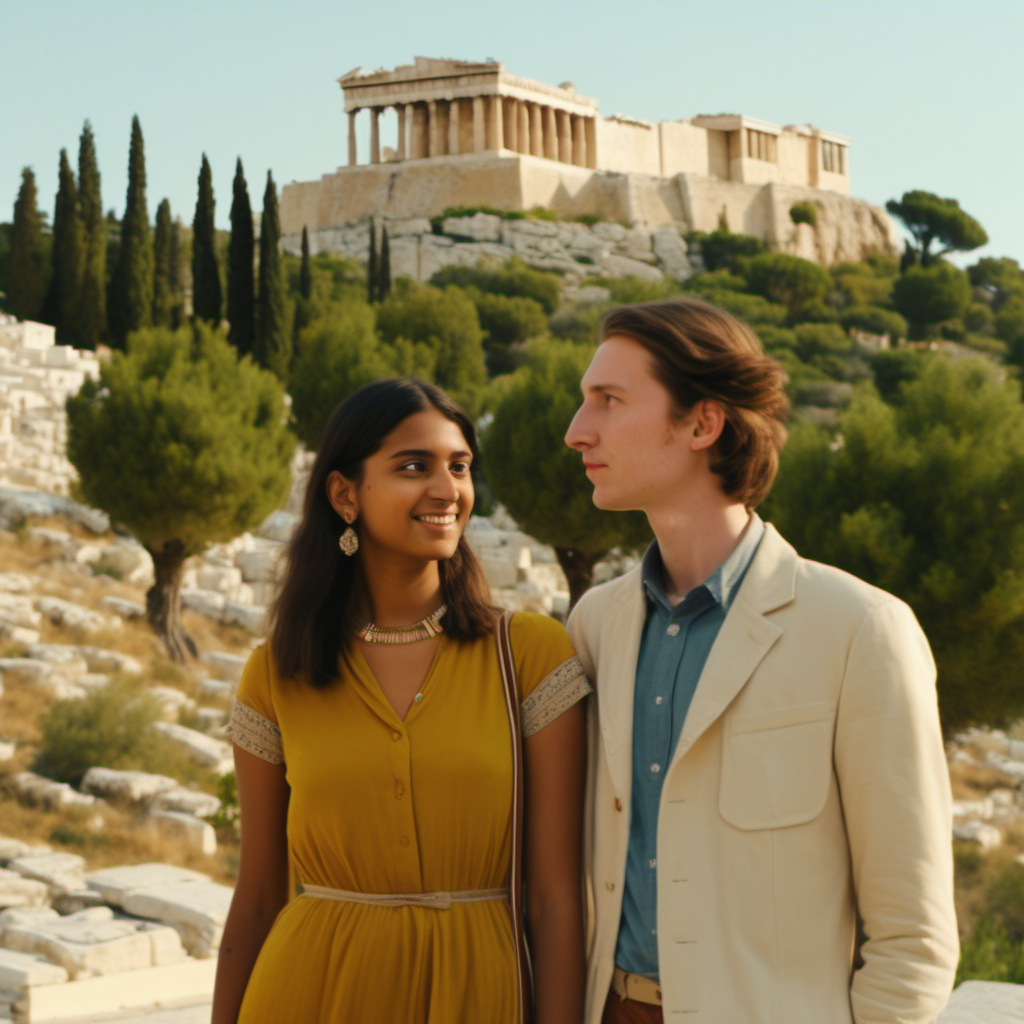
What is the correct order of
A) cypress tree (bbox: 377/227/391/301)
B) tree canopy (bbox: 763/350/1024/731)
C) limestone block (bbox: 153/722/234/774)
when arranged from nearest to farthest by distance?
limestone block (bbox: 153/722/234/774)
tree canopy (bbox: 763/350/1024/731)
cypress tree (bbox: 377/227/391/301)

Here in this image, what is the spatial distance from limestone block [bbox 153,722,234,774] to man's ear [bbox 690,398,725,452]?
11023 mm

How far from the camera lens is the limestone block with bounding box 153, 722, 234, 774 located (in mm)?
12836

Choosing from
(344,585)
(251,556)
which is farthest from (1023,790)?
(344,585)

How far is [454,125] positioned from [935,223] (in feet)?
86.4

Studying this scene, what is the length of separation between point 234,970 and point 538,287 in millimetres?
45290

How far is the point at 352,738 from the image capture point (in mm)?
2355

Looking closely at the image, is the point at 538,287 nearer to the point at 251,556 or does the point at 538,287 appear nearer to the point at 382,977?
the point at 251,556

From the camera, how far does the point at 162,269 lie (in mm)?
29250

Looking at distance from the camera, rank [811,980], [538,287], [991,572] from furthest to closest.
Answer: [538,287], [991,572], [811,980]

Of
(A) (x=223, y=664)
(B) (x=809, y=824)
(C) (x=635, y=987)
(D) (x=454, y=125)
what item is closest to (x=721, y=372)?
(B) (x=809, y=824)

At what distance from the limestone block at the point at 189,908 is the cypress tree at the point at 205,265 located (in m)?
19.6

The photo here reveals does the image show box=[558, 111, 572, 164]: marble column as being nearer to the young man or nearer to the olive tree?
the olive tree

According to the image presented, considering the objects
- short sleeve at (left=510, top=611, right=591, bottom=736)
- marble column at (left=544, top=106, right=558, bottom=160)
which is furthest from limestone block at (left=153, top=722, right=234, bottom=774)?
marble column at (left=544, top=106, right=558, bottom=160)

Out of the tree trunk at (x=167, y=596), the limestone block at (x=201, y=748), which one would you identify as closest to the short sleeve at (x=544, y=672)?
the limestone block at (x=201, y=748)
